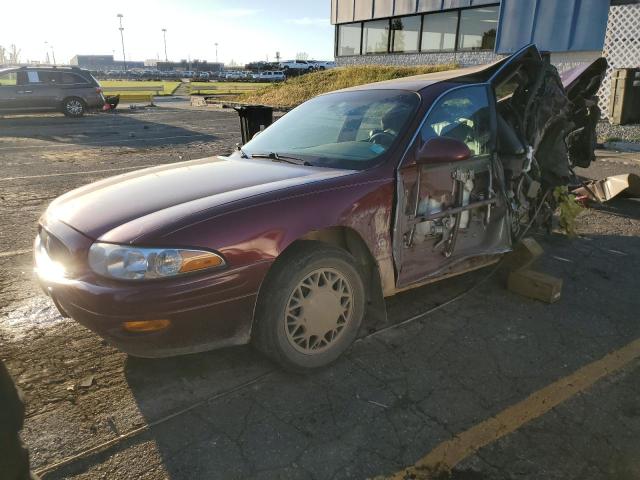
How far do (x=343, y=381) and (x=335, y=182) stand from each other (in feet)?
3.67

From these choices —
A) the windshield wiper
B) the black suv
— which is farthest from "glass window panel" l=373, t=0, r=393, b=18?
the windshield wiper

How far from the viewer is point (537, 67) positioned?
4203 millimetres

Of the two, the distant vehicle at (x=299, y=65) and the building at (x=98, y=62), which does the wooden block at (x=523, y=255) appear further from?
the building at (x=98, y=62)

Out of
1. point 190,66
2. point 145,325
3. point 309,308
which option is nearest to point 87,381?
point 145,325

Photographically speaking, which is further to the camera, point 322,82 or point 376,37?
point 322,82

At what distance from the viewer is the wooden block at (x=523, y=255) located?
3.89 meters

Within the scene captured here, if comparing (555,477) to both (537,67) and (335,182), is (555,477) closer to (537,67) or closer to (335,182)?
(335,182)

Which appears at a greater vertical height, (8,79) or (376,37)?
(376,37)

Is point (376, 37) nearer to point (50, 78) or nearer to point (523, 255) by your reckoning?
point (50, 78)

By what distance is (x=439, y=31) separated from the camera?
19547mm

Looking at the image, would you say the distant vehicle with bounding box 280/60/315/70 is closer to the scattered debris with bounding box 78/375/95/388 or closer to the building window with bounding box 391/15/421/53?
the building window with bounding box 391/15/421/53

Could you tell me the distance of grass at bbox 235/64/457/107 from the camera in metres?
20.4

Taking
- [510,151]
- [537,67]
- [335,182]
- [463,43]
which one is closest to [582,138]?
[537,67]

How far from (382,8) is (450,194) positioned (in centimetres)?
2095
